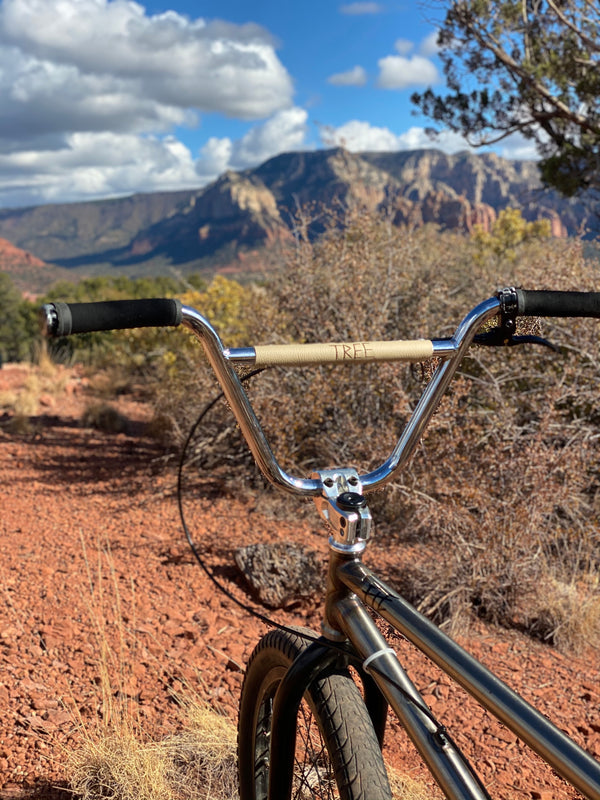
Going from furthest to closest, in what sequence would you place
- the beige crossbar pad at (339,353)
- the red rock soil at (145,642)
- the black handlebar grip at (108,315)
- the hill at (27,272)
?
the hill at (27,272)
the red rock soil at (145,642)
the beige crossbar pad at (339,353)
the black handlebar grip at (108,315)

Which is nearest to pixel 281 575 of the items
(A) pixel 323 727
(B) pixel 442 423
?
(B) pixel 442 423

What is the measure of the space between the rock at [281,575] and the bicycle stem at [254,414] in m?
Result: 2.38

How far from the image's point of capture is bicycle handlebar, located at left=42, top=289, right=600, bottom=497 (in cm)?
121

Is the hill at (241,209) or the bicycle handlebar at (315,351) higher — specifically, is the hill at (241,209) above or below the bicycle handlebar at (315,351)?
above


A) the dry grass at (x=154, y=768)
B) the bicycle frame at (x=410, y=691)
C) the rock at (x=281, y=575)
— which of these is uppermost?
the bicycle frame at (x=410, y=691)

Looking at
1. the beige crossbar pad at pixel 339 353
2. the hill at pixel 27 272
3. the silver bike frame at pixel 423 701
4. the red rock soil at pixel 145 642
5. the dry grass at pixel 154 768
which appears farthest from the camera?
the hill at pixel 27 272

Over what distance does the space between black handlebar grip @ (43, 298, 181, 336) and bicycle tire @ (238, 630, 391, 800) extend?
0.73 metres

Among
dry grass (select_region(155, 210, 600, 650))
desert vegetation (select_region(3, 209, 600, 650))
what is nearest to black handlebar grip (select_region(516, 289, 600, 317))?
desert vegetation (select_region(3, 209, 600, 650))

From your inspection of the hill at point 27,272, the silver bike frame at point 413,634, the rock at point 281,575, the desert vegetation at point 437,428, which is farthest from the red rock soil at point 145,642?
the hill at point 27,272

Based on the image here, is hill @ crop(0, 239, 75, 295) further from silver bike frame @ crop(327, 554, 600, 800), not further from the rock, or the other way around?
silver bike frame @ crop(327, 554, 600, 800)

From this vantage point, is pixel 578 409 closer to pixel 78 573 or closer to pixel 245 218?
pixel 78 573

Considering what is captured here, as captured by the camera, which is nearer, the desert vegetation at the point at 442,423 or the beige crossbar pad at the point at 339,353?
the beige crossbar pad at the point at 339,353

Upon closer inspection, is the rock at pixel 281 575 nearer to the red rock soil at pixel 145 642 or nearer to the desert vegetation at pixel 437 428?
the red rock soil at pixel 145 642

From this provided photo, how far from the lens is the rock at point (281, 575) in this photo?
142 inches
